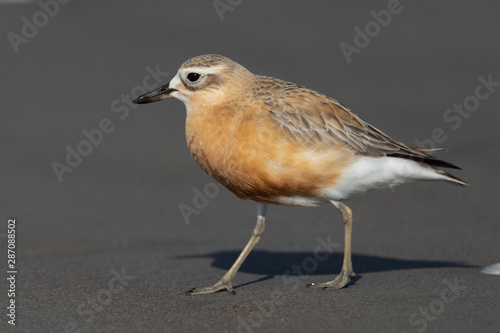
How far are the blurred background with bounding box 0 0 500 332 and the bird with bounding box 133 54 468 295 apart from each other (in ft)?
2.93

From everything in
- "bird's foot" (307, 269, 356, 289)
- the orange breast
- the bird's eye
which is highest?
the bird's eye

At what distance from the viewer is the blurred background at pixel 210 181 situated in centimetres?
576

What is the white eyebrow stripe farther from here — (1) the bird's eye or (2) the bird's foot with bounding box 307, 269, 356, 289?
(2) the bird's foot with bounding box 307, 269, 356, 289

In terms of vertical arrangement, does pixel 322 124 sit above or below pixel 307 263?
above

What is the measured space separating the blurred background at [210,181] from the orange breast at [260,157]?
37.8 inches

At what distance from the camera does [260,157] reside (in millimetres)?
5977

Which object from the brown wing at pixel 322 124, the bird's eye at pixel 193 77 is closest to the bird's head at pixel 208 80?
the bird's eye at pixel 193 77

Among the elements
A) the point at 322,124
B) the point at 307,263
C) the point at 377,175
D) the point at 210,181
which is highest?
the point at 322,124

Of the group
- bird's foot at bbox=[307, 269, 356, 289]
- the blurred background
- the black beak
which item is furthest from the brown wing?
the blurred background

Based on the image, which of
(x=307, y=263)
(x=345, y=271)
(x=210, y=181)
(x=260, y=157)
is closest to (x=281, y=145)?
(x=260, y=157)

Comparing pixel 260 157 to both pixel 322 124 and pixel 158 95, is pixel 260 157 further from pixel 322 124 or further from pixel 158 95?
pixel 158 95

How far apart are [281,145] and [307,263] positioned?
6.08ft

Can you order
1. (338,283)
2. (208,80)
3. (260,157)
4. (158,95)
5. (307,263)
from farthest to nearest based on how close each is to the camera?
(307,263) → (158,95) → (208,80) → (338,283) → (260,157)

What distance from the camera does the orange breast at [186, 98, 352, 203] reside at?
599 centimetres
